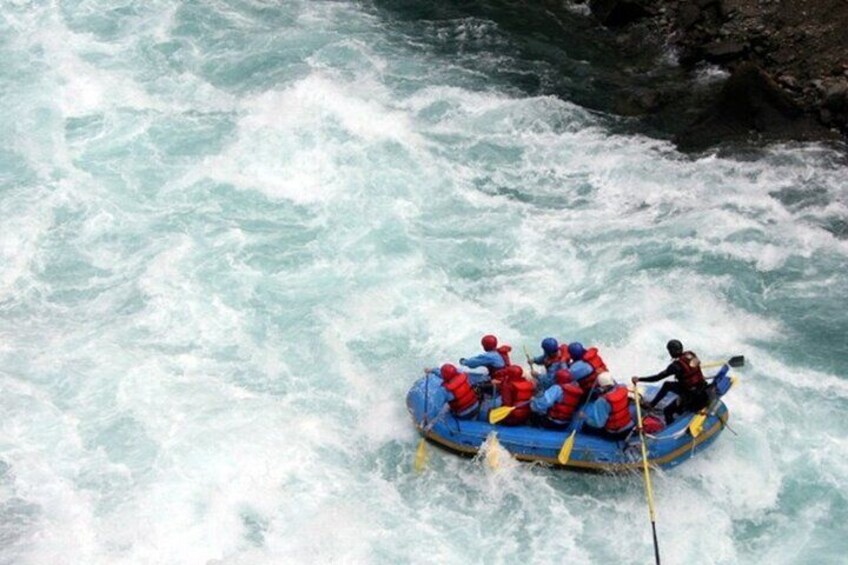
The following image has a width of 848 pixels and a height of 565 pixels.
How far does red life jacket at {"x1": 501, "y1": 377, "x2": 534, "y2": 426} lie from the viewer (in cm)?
1218

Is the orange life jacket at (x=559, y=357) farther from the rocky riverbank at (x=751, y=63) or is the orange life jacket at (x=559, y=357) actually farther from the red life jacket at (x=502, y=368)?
the rocky riverbank at (x=751, y=63)

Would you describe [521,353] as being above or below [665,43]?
below

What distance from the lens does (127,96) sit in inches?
768

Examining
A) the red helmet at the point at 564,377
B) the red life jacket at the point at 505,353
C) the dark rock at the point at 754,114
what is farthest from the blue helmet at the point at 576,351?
the dark rock at the point at 754,114

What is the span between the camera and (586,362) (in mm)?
12211

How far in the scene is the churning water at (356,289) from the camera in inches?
472

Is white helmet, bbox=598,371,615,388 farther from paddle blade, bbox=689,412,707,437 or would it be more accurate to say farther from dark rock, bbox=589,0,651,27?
dark rock, bbox=589,0,651,27

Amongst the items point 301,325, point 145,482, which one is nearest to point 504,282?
point 301,325

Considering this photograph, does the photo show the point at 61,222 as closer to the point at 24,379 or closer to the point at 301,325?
the point at 24,379

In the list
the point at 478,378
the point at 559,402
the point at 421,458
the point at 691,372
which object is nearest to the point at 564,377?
the point at 559,402

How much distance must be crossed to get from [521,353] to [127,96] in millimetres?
9996

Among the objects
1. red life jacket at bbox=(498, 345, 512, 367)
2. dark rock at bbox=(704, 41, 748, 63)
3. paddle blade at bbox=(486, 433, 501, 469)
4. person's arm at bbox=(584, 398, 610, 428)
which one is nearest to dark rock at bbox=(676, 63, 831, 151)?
dark rock at bbox=(704, 41, 748, 63)

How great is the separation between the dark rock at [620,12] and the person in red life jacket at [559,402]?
33.8 ft

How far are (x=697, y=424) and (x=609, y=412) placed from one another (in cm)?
110
